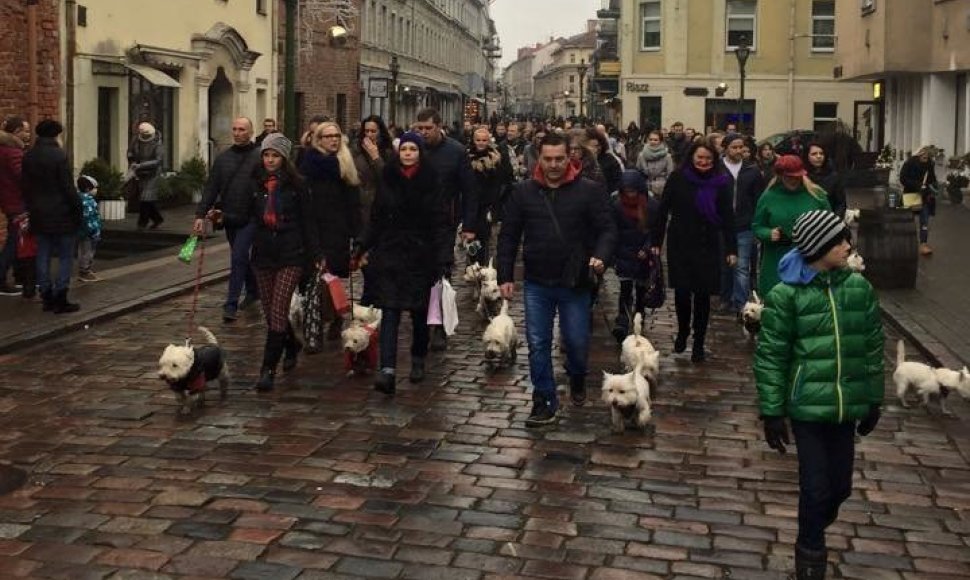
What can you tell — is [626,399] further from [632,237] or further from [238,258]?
[238,258]

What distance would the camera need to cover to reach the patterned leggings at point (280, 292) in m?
8.78

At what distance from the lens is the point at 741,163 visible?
40.5 feet

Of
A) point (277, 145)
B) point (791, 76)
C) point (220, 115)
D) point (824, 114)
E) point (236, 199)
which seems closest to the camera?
point (277, 145)

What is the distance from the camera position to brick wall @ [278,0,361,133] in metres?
37.2

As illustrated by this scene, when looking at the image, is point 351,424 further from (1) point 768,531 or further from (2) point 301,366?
(1) point 768,531

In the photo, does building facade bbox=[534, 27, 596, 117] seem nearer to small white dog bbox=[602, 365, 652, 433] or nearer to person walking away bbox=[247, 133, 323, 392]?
person walking away bbox=[247, 133, 323, 392]

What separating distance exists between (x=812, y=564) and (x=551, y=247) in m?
3.21

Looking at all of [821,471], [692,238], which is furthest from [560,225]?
[821,471]

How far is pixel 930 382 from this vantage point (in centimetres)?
835

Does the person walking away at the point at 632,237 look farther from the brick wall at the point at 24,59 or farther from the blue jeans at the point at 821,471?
Result: the brick wall at the point at 24,59

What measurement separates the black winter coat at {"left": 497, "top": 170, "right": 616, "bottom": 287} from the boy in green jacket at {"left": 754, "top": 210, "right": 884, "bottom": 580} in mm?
2811

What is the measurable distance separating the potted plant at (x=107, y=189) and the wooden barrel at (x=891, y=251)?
445 inches

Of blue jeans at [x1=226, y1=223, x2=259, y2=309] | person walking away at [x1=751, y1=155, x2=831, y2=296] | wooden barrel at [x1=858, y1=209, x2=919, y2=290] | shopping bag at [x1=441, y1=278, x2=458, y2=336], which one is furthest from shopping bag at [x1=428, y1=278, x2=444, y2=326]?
wooden barrel at [x1=858, y1=209, x2=919, y2=290]

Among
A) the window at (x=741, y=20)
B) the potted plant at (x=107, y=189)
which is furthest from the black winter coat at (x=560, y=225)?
the window at (x=741, y=20)
